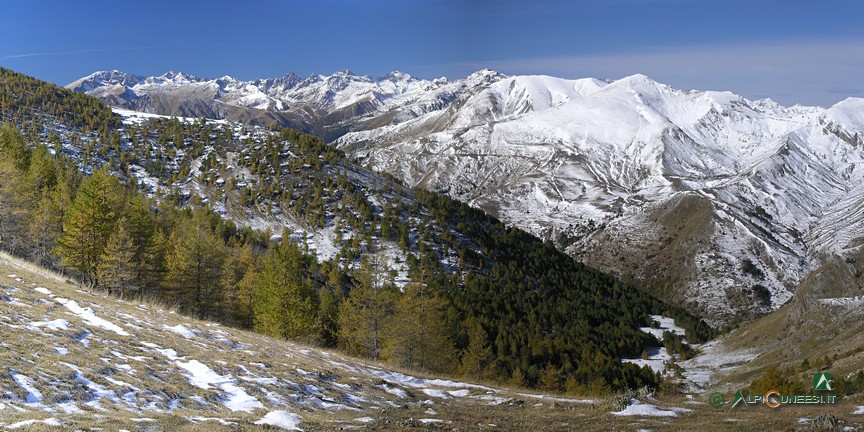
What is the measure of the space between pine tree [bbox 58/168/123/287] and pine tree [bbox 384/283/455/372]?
2689 centimetres

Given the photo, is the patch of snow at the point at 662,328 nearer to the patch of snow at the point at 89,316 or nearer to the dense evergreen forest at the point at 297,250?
the dense evergreen forest at the point at 297,250

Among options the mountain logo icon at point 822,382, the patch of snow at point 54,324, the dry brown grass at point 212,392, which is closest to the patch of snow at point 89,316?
the dry brown grass at point 212,392

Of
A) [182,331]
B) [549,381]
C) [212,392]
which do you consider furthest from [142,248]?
[549,381]

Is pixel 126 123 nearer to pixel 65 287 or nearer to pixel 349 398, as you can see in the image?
pixel 65 287

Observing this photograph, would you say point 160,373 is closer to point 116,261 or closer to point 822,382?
point 116,261

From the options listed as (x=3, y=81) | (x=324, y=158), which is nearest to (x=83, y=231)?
(x=324, y=158)

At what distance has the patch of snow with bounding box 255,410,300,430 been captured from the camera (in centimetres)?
1589

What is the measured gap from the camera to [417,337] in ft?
165

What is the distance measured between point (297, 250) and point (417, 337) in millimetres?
31569

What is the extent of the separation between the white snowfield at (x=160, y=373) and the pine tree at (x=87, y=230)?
14.6m

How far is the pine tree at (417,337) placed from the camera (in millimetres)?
49969

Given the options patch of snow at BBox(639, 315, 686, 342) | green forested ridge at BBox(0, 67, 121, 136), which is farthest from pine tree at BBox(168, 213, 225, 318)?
patch of snow at BBox(639, 315, 686, 342)

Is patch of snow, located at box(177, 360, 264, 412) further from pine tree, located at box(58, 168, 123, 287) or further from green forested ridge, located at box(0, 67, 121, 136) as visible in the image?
green forested ridge, located at box(0, 67, 121, 136)

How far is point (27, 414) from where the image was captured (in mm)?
12781
